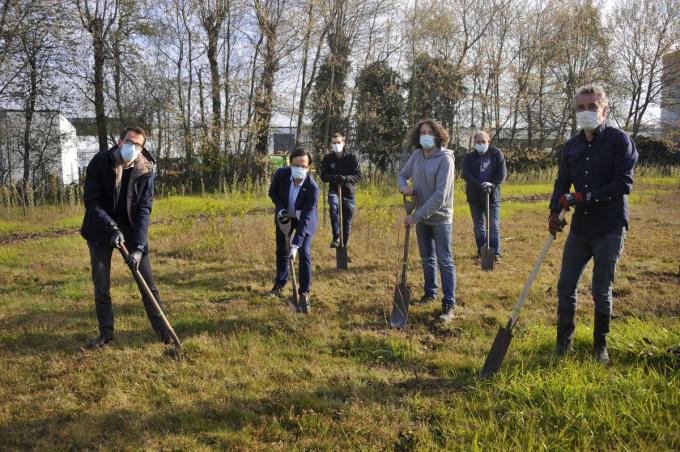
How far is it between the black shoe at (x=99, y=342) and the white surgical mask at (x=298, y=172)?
2.44 m

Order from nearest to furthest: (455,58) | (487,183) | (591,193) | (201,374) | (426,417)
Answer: (426,417) → (591,193) → (201,374) → (487,183) → (455,58)

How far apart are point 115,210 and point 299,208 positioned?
1904mm

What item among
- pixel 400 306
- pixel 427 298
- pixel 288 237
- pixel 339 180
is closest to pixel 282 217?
pixel 288 237

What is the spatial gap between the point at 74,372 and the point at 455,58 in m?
22.6

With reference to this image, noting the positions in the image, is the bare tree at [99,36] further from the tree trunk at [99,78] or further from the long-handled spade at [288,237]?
the long-handled spade at [288,237]

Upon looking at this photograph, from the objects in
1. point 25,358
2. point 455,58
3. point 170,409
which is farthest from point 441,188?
point 455,58

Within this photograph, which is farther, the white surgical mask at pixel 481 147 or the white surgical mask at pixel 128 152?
the white surgical mask at pixel 481 147

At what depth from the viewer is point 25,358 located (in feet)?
12.8

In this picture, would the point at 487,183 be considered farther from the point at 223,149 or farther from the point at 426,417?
the point at 223,149

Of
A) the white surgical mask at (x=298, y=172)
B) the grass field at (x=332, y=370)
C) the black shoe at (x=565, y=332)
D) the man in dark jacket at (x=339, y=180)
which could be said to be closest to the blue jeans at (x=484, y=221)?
the grass field at (x=332, y=370)

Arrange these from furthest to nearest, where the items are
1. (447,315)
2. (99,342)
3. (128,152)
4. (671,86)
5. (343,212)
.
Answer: (671,86), (343,212), (447,315), (99,342), (128,152)

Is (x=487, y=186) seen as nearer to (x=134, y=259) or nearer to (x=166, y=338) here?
(x=166, y=338)

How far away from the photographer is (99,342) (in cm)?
411

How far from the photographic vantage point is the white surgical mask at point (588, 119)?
3266mm
